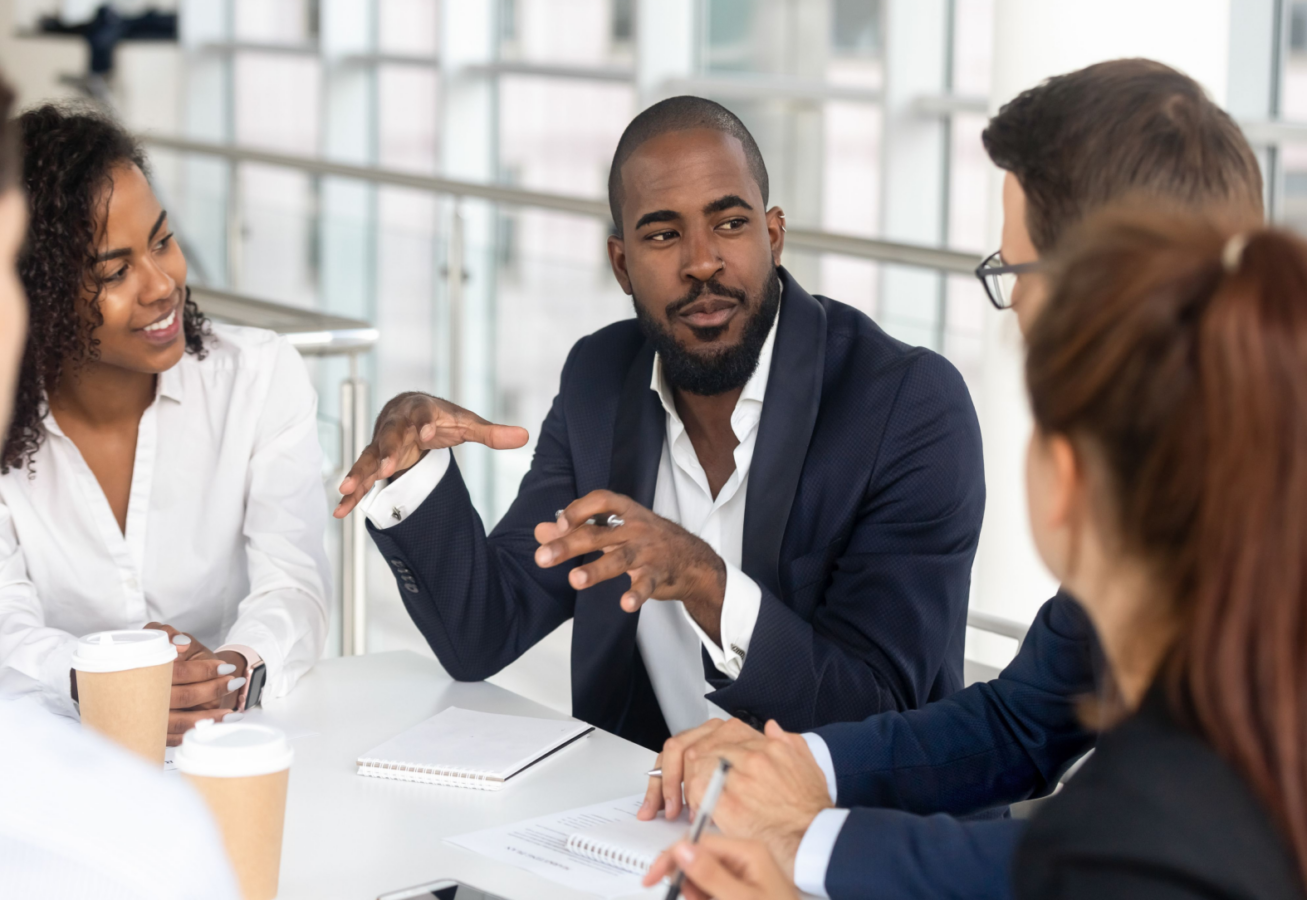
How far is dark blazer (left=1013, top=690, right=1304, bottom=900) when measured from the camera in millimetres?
641

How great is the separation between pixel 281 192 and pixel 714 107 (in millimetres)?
6915

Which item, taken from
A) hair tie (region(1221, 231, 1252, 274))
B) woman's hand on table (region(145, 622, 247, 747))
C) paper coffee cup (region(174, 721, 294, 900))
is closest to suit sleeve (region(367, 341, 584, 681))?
woman's hand on table (region(145, 622, 247, 747))

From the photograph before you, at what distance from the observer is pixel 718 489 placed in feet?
5.93

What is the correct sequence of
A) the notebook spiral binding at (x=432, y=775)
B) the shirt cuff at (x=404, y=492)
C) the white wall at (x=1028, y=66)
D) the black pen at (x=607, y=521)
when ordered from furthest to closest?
1. the white wall at (x=1028, y=66)
2. the shirt cuff at (x=404, y=492)
3. the black pen at (x=607, y=521)
4. the notebook spiral binding at (x=432, y=775)

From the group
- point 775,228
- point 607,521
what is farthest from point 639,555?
point 775,228

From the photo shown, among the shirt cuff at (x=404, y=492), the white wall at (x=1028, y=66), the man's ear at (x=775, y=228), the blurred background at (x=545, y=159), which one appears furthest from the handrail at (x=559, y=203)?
the shirt cuff at (x=404, y=492)

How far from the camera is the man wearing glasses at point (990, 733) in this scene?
1085mm

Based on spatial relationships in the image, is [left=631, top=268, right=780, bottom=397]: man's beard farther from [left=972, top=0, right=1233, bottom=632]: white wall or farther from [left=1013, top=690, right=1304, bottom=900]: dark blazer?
[left=1013, top=690, right=1304, bottom=900]: dark blazer

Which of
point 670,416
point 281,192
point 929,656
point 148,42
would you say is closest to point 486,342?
point 670,416

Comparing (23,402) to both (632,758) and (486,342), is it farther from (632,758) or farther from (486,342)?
(486,342)

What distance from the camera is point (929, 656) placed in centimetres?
163

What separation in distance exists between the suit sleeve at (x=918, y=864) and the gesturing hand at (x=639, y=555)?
353 mm

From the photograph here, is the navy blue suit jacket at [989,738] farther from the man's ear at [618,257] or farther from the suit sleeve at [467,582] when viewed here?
the man's ear at [618,257]

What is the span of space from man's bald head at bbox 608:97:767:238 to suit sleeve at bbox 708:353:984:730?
0.33 m
